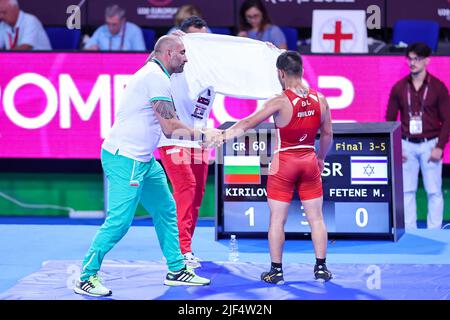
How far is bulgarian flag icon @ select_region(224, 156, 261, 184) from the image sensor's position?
8.57 meters

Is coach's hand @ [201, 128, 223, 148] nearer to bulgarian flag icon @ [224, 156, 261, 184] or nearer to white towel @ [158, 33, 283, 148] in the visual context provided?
white towel @ [158, 33, 283, 148]

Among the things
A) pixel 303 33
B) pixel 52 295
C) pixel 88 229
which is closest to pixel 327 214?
pixel 88 229

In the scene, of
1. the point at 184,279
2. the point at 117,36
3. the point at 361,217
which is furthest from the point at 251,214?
the point at 117,36

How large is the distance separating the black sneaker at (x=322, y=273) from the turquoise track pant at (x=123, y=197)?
1164 mm

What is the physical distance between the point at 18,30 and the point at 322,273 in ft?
18.2

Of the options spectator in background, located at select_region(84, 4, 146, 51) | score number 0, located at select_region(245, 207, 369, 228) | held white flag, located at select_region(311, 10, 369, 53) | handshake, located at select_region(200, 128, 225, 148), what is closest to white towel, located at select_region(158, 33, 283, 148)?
handshake, located at select_region(200, 128, 225, 148)

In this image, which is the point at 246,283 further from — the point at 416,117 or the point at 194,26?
the point at 416,117

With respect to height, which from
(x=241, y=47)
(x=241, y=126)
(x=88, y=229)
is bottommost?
(x=88, y=229)

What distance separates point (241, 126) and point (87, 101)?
12.3 feet

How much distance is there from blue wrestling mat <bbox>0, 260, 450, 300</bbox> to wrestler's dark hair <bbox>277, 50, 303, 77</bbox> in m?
1.52

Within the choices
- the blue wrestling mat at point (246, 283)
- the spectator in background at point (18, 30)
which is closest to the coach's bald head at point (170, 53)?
the blue wrestling mat at point (246, 283)

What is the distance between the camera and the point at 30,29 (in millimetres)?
10648

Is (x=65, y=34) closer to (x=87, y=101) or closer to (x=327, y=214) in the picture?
(x=87, y=101)

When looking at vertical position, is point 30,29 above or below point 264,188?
above
